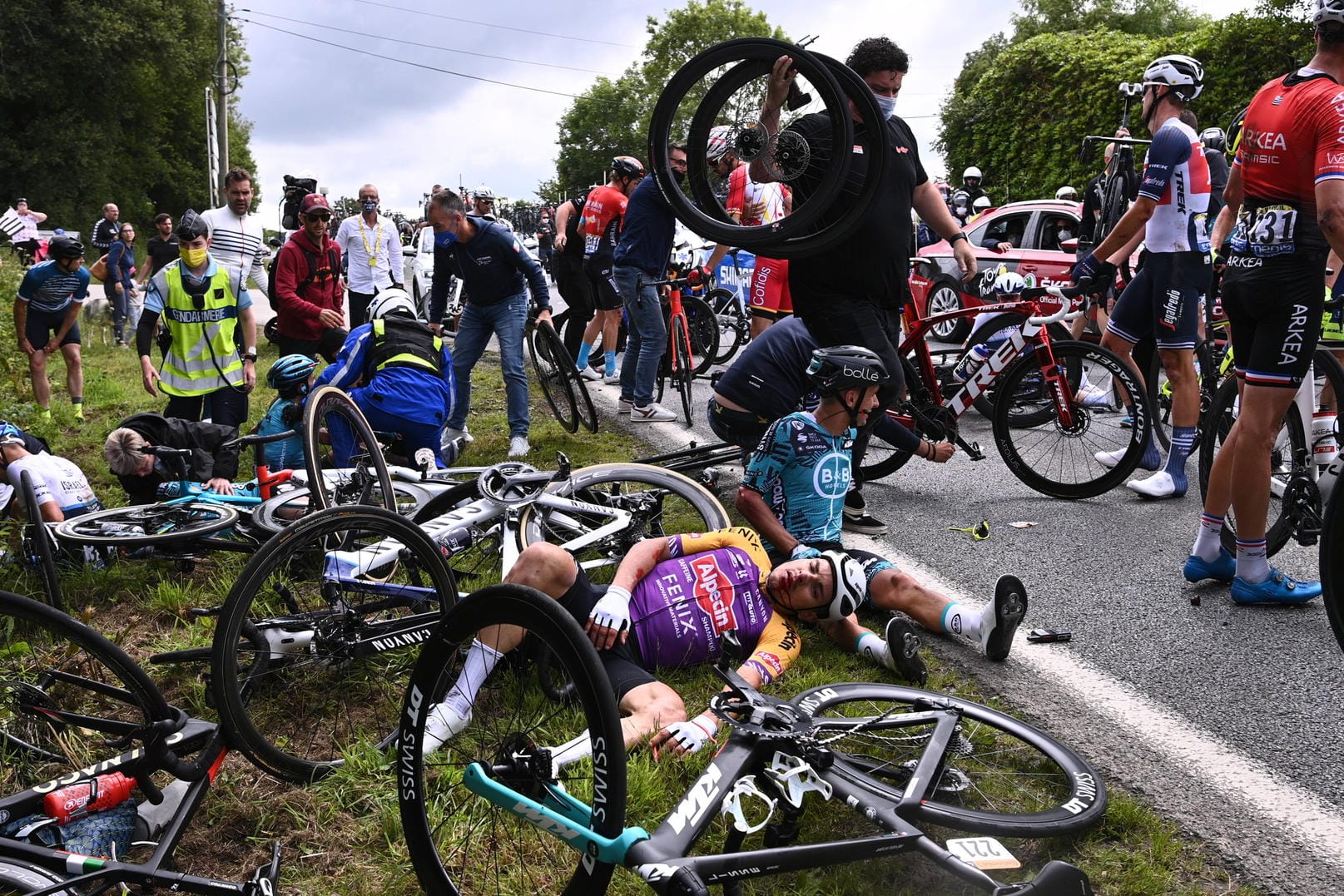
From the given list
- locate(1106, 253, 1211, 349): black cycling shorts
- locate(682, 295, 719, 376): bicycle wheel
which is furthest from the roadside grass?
locate(682, 295, 719, 376): bicycle wheel

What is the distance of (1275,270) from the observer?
14.6 feet

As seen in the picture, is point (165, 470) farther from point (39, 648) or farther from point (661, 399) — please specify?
point (661, 399)

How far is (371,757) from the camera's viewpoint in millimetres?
3699

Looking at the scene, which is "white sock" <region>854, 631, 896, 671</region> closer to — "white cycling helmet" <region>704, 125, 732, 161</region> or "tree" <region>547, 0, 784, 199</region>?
"white cycling helmet" <region>704, 125, 732, 161</region>

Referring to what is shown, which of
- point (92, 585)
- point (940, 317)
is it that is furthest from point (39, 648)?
point (940, 317)

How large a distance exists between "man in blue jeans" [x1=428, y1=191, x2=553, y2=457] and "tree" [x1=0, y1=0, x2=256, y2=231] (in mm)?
36677

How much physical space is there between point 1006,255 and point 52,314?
34.9 ft

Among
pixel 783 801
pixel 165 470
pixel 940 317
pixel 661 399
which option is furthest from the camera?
pixel 661 399

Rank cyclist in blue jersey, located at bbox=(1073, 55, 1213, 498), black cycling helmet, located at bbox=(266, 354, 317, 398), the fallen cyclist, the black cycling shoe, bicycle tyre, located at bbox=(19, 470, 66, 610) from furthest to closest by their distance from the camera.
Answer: black cycling helmet, located at bbox=(266, 354, 317, 398) < cyclist in blue jersey, located at bbox=(1073, 55, 1213, 498) < bicycle tyre, located at bbox=(19, 470, 66, 610) < the black cycling shoe < the fallen cyclist

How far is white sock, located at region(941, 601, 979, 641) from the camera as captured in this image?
4.30m

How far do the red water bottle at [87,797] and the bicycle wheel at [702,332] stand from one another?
330 inches

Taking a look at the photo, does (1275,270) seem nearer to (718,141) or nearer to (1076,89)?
(718,141)

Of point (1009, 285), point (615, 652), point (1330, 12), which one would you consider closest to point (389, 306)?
point (615, 652)

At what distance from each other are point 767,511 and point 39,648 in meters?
2.82
